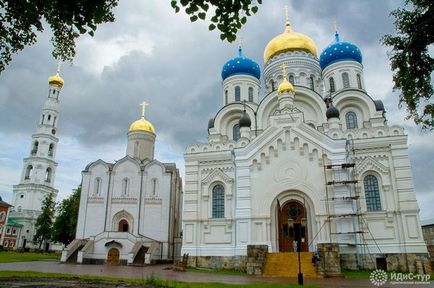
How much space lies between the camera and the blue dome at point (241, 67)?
30.5m

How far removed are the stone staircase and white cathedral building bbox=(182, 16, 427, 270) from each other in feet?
5.73

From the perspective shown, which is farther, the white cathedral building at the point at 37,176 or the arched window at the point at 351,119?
the white cathedral building at the point at 37,176

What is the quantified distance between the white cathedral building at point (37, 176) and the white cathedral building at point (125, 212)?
2588 cm

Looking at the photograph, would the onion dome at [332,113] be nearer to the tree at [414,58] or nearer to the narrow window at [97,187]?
the tree at [414,58]

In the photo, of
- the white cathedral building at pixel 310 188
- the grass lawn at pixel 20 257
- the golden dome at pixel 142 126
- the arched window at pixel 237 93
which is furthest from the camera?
the golden dome at pixel 142 126

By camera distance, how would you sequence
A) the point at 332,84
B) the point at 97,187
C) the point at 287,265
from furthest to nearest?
1. the point at 97,187
2. the point at 332,84
3. the point at 287,265

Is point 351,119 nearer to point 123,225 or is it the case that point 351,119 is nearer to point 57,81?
point 123,225

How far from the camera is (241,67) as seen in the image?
30.5 m

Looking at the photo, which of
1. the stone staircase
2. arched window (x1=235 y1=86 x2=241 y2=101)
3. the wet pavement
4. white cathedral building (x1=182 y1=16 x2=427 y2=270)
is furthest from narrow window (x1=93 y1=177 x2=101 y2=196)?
the stone staircase

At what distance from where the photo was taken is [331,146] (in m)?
21.4

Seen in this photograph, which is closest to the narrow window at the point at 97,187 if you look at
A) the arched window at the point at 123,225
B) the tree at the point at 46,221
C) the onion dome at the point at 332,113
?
the arched window at the point at 123,225

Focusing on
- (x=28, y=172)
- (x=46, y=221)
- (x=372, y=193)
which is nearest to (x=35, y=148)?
(x=28, y=172)

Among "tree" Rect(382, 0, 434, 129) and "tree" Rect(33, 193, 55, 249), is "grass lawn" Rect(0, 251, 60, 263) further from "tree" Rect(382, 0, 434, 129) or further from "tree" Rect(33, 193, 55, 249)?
"tree" Rect(382, 0, 434, 129)

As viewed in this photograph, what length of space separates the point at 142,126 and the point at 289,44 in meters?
15.4
